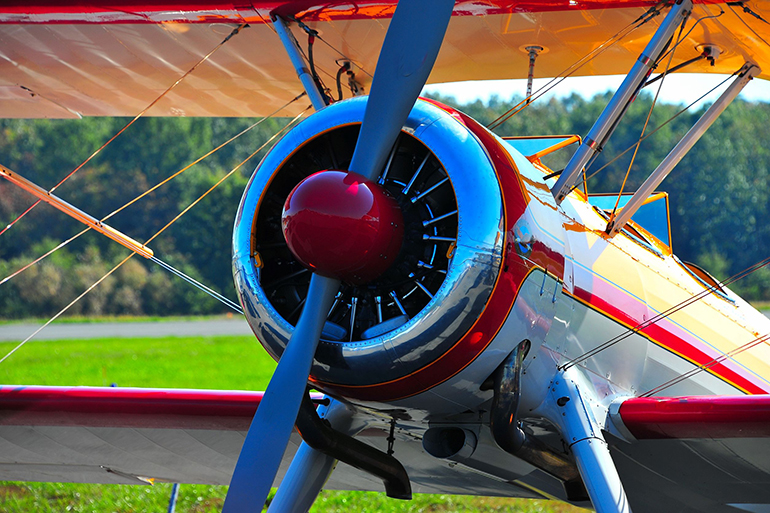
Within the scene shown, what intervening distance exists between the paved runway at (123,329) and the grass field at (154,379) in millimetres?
1625

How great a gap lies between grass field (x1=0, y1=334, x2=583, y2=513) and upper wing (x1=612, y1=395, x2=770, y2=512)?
5070 mm

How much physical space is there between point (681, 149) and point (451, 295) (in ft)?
6.95

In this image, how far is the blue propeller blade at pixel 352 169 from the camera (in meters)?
3.46

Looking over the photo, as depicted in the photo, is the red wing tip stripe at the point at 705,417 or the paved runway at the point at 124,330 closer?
the red wing tip stripe at the point at 705,417

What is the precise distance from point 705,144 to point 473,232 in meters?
50.2

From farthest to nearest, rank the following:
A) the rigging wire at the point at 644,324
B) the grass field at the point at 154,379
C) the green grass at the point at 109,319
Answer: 1. the green grass at the point at 109,319
2. the grass field at the point at 154,379
3. the rigging wire at the point at 644,324

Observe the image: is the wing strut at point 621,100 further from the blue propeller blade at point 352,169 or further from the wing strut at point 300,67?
the wing strut at point 300,67

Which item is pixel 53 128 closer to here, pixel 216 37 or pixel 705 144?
pixel 705 144

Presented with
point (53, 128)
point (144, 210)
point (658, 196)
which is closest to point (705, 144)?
point (144, 210)

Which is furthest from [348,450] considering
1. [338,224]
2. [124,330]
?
[124,330]

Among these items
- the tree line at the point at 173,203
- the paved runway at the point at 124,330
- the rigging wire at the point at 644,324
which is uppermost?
the tree line at the point at 173,203

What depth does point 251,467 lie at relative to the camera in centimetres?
349

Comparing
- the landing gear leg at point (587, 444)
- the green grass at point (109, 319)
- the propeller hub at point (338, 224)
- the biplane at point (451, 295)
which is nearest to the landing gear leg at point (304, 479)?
the biplane at point (451, 295)

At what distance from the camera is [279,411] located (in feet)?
11.6
